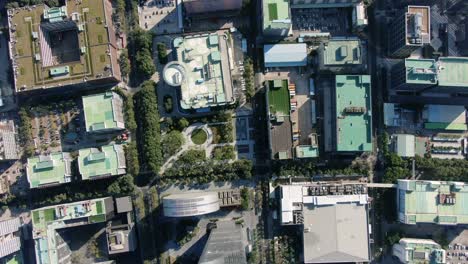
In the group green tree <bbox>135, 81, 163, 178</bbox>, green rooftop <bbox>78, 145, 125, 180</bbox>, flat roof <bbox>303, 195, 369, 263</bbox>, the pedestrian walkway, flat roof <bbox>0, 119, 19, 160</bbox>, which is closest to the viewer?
green rooftop <bbox>78, 145, 125, 180</bbox>

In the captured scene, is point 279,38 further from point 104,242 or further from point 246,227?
point 104,242

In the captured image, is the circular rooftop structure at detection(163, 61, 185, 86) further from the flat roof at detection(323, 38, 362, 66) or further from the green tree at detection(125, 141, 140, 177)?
the flat roof at detection(323, 38, 362, 66)

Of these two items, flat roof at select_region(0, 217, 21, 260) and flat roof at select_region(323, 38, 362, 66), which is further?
flat roof at select_region(323, 38, 362, 66)

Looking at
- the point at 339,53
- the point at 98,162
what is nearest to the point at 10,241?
the point at 98,162

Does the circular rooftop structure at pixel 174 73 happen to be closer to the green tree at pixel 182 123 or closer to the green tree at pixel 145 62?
the green tree at pixel 145 62

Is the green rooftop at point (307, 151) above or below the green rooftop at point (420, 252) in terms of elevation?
above

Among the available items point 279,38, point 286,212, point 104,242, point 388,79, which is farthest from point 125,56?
point 388,79

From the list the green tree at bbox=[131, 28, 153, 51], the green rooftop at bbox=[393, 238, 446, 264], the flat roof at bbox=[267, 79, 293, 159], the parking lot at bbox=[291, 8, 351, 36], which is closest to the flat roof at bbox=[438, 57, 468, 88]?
the parking lot at bbox=[291, 8, 351, 36]

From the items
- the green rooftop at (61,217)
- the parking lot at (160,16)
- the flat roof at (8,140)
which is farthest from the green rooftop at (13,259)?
the parking lot at (160,16)
